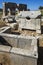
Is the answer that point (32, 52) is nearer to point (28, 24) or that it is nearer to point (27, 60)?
point (27, 60)

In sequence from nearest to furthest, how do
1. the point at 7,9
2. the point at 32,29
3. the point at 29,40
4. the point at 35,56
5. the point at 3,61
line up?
the point at 35,56 → the point at 3,61 → the point at 29,40 → the point at 32,29 → the point at 7,9

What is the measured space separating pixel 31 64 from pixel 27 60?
15 cm

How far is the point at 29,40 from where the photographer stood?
4.42 meters

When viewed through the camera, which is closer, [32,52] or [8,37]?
[32,52]

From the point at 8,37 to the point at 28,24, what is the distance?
162 inches

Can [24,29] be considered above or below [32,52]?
below

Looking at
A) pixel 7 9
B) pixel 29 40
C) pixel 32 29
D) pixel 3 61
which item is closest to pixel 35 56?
pixel 3 61

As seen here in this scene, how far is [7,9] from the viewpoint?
832 inches

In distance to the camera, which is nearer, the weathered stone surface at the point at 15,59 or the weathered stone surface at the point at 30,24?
the weathered stone surface at the point at 15,59

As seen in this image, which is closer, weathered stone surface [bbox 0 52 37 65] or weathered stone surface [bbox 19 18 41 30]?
weathered stone surface [bbox 0 52 37 65]

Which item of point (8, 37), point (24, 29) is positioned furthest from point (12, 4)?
point (8, 37)

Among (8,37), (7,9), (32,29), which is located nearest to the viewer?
(8,37)

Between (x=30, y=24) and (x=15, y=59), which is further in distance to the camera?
(x=30, y=24)

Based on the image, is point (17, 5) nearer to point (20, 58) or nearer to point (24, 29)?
point (24, 29)
